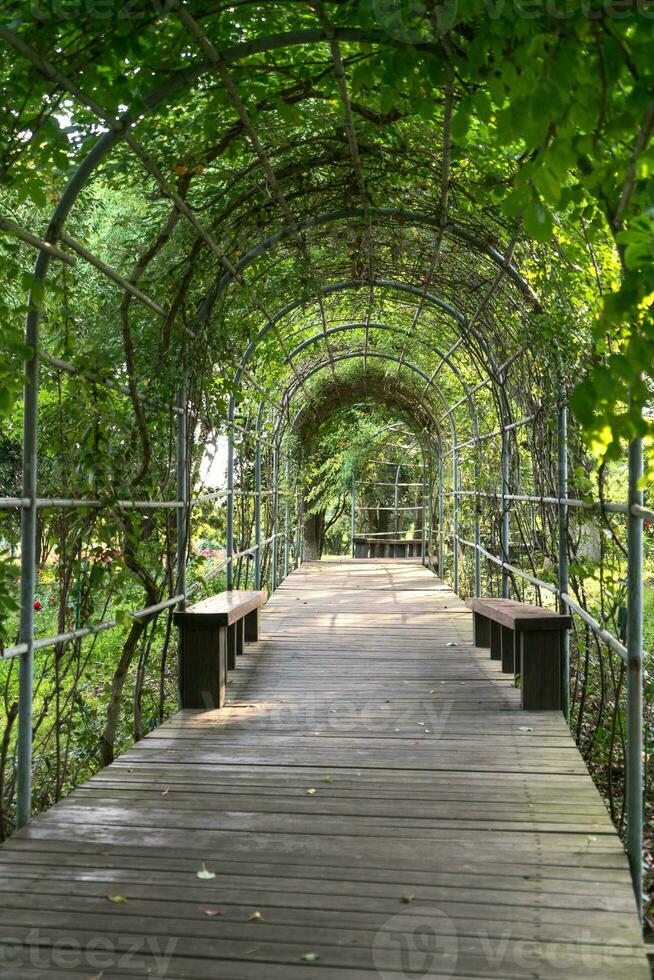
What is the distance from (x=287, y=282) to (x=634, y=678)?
447 centimetres

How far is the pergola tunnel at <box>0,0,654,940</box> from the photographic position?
1.99 m

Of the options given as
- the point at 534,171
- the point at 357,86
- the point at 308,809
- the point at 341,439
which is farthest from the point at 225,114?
the point at 341,439

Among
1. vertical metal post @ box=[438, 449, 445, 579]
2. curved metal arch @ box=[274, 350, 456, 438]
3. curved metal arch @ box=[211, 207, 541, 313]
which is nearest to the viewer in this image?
curved metal arch @ box=[211, 207, 541, 313]

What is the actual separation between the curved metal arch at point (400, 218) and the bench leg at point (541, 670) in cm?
183

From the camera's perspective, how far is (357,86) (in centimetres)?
322

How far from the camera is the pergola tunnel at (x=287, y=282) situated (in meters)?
1.99

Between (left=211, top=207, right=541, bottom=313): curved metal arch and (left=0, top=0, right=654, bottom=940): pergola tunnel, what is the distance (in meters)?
0.02

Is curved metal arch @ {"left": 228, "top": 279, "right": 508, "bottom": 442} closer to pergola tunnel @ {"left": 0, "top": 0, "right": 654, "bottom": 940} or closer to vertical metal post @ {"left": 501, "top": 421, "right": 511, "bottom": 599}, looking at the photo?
pergola tunnel @ {"left": 0, "top": 0, "right": 654, "bottom": 940}

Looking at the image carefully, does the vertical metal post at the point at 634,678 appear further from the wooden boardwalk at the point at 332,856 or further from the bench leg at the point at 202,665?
the bench leg at the point at 202,665

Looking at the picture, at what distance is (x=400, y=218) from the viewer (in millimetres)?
5230

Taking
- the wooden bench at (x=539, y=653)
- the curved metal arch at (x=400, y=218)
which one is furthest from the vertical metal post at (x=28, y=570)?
the wooden bench at (x=539, y=653)

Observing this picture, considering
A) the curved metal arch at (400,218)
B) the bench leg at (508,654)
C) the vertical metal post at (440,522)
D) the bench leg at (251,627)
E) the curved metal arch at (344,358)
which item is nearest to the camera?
the curved metal arch at (400,218)

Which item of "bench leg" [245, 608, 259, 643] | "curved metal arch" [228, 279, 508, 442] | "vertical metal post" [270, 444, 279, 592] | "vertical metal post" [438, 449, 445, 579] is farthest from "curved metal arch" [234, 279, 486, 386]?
"vertical metal post" [438, 449, 445, 579]

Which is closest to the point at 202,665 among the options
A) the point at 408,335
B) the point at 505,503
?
the point at 505,503
